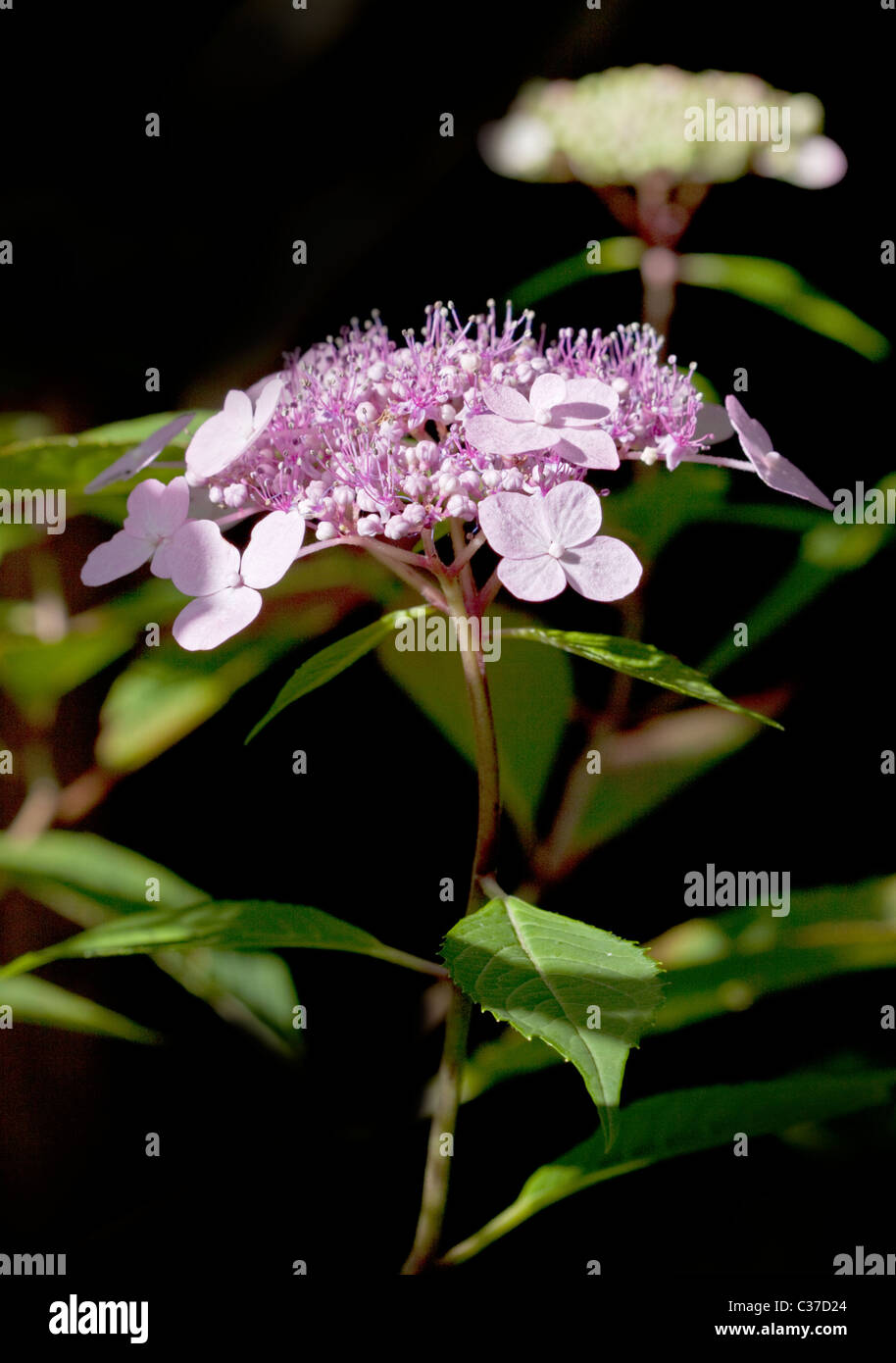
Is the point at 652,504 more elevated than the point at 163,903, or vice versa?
the point at 652,504

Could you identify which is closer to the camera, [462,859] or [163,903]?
[163,903]

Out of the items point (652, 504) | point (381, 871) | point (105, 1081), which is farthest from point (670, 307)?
point (105, 1081)

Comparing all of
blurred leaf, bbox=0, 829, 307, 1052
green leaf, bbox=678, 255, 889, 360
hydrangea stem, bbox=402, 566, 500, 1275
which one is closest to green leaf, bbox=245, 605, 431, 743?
hydrangea stem, bbox=402, 566, 500, 1275

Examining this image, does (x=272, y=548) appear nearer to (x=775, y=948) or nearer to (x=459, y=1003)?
(x=459, y=1003)

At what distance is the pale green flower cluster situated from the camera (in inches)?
37.6

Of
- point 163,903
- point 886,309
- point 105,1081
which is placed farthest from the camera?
point 886,309

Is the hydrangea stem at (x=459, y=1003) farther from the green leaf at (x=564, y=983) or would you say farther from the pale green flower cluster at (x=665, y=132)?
the pale green flower cluster at (x=665, y=132)

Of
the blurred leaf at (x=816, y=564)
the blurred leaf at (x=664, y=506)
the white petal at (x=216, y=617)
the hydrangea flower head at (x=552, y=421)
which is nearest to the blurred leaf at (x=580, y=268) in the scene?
the blurred leaf at (x=664, y=506)

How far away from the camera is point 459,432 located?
0.60 meters

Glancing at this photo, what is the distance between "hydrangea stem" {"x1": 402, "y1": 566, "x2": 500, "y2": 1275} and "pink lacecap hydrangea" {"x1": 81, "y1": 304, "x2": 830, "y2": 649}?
0.26ft

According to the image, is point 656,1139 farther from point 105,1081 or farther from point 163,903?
point 105,1081

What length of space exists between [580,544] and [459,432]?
0.12 m

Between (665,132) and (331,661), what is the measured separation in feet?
2.20

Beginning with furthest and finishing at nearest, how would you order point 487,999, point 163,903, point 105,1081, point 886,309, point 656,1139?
1. point 886,309
2. point 105,1081
3. point 163,903
4. point 656,1139
5. point 487,999
